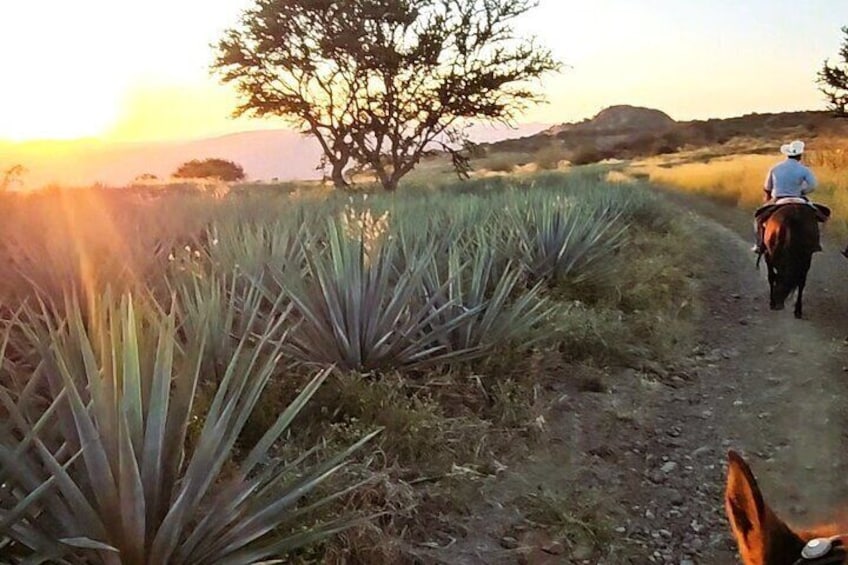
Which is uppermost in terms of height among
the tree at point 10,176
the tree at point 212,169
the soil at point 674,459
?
the tree at point 212,169

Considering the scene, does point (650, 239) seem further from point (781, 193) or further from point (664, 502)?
point (664, 502)

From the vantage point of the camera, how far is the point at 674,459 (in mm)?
5324

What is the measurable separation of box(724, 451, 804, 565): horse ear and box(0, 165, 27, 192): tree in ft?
32.1

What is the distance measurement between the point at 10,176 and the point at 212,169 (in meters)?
37.7

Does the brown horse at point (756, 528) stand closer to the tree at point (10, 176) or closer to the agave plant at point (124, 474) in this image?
the agave plant at point (124, 474)

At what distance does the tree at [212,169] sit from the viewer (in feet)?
149

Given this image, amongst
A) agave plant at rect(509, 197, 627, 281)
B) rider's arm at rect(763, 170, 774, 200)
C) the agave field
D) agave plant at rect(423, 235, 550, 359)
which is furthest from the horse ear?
rider's arm at rect(763, 170, 774, 200)

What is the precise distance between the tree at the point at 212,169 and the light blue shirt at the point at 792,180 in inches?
1474

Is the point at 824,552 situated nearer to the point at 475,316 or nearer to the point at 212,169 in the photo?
the point at 475,316

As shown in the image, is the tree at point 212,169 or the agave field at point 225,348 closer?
the agave field at point 225,348

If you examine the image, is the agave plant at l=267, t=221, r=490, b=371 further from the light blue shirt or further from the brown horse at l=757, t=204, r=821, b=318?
the light blue shirt

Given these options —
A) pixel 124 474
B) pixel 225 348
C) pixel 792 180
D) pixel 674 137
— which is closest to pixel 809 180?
pixel 792 180

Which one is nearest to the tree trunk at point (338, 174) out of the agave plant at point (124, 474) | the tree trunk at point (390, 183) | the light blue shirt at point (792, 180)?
the tree trunk at point (390, 183)

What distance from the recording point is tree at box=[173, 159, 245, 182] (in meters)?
45.5
